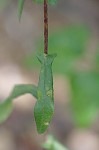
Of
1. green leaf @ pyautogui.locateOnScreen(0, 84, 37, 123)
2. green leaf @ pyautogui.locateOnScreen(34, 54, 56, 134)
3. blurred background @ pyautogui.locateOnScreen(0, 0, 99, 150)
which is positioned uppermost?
green leaf @ pyautogui.locateOnScreen(34, 54, 56, 134)

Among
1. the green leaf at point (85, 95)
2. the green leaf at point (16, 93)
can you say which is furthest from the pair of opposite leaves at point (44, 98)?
the green leaf at point (85, 95)

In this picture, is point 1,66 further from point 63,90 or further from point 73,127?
point 73,127

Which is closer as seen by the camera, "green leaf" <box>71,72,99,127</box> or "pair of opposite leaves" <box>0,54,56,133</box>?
"pair of opposite leaves" <box>0,54,56,133</box>

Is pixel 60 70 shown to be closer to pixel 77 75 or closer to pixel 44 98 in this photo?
pixel 77 75

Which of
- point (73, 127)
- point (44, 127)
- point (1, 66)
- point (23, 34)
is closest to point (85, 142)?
point (73, 127)

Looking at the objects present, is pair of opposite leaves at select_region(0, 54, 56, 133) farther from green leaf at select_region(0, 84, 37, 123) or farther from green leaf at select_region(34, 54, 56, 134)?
green leaf at select_region(0, 84, 37, 123)


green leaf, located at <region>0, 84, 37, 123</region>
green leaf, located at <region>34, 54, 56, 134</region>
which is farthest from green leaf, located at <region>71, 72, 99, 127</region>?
green leaf, located at <region>34, 54, 56, 134</region>

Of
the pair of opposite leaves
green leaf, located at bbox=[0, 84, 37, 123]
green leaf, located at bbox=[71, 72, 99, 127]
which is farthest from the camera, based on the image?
green leaf, located at bbox=[71, 72, 99, 127]
